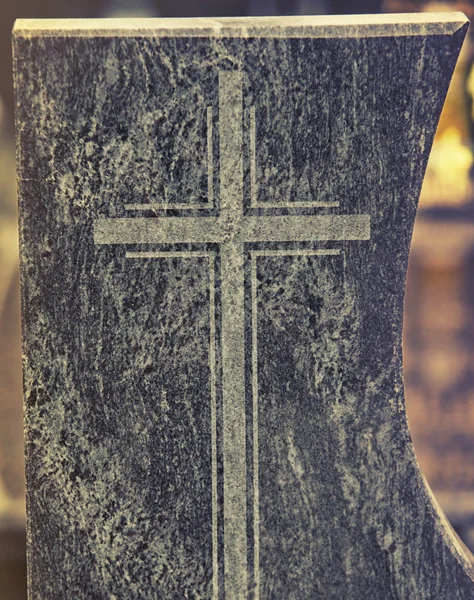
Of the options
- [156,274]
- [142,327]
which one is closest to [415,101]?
[156,274]

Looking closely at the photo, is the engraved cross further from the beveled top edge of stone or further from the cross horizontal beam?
the beveled top edge of stone

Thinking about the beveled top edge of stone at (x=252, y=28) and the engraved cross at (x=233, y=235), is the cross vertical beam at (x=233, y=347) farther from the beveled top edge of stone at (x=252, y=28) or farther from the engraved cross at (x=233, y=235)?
the beveled top edge of stone at (x=252, y=28)

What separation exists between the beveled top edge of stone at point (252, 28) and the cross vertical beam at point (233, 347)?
14 cm

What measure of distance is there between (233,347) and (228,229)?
0.30 meters

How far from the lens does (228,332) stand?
1.48m

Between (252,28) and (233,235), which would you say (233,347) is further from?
(252,28)

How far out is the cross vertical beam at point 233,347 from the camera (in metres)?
1.46

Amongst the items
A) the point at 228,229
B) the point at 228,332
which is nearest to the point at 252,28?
the point at 228,229

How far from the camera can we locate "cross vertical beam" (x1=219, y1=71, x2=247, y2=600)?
4.78 ft

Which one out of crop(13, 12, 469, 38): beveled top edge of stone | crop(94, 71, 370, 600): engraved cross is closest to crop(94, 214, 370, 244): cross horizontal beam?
crop(94, 71, 370, 600): engraved cross

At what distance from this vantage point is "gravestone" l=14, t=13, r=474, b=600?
4.78ft

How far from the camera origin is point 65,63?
1435 millimetres

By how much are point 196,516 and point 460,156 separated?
5.85ft

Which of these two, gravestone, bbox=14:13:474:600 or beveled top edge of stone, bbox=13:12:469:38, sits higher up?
beveled top edge of stone, bbox=13:12:469:38
